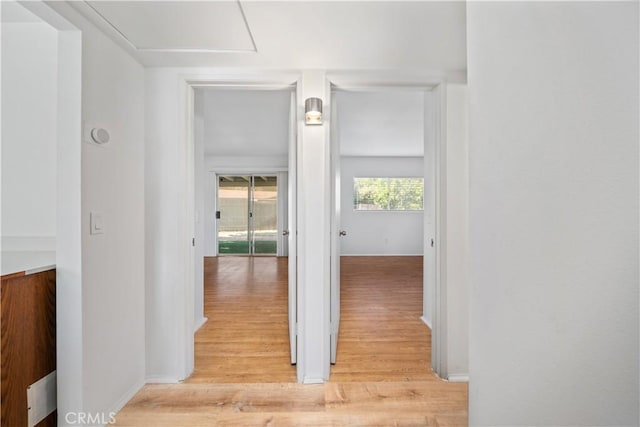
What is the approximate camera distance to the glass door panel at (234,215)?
7359 mm

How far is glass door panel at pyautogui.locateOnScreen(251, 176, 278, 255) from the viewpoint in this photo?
7410 mm

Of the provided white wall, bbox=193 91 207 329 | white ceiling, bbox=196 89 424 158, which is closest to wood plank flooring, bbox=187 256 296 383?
white wall, bbox=193 91 207 329

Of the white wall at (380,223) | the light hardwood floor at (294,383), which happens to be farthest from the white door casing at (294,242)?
the white wall at (380,223)

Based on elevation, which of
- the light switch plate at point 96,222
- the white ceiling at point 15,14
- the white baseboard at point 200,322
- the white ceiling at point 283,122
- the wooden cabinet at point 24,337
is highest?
the white ceiling at point 283,122

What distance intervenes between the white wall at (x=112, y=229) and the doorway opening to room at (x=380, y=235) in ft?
4.16

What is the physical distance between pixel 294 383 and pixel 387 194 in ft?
19.1

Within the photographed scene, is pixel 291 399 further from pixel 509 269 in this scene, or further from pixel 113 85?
pixel 113 85

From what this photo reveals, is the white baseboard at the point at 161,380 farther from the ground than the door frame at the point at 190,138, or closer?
closer

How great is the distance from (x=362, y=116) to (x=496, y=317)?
12.6 feet

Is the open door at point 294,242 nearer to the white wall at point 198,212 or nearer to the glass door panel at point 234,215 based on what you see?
the white wall at point 198,212

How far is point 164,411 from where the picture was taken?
5.65 ft

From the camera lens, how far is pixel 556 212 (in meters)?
0.62

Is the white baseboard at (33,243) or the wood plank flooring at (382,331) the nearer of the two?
the white baseboard at (33,243)

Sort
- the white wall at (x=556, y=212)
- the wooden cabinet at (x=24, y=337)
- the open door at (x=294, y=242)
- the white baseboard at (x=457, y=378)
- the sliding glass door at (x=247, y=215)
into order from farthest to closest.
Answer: the sliding glass door at (x=247, y=215), the open door at (x=294, y=242), the white baseboard at (x=457, y=378), the wooden cabinet at (x=24, y=337), the white wall at (x=556, y=212)
